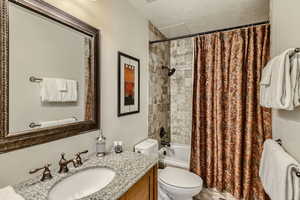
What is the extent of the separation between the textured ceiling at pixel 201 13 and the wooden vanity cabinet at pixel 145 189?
1.86 meters

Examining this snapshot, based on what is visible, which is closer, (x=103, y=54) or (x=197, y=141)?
(x=103, y=54)

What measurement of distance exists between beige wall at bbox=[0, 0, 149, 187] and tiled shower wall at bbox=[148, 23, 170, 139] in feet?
0.58

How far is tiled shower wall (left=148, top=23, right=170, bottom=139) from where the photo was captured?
224 cm

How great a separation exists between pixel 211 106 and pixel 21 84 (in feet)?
6.45

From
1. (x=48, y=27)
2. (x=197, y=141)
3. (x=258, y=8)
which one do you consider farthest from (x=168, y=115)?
(x=48, y=27)

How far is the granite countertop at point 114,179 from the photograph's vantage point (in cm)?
73

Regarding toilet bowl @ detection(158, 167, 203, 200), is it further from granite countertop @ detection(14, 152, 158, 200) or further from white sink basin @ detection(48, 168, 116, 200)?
white sink basin @ detection(48, 168, 116, 200)

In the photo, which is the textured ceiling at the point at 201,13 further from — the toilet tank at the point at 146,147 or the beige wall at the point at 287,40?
the toilet tank at the point at 146,147

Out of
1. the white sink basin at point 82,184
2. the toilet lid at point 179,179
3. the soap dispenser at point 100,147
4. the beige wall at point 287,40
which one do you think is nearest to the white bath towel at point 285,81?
the beige wall at point 287,40

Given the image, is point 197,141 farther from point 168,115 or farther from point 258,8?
point 258,8

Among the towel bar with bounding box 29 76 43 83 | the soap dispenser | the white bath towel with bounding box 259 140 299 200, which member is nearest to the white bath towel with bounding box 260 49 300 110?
the white bath towel with bounding box 259 140 299 200

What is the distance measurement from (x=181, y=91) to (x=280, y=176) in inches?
81.5

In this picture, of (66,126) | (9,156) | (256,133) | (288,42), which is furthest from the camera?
(256,133)

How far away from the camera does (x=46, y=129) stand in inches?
36.2
